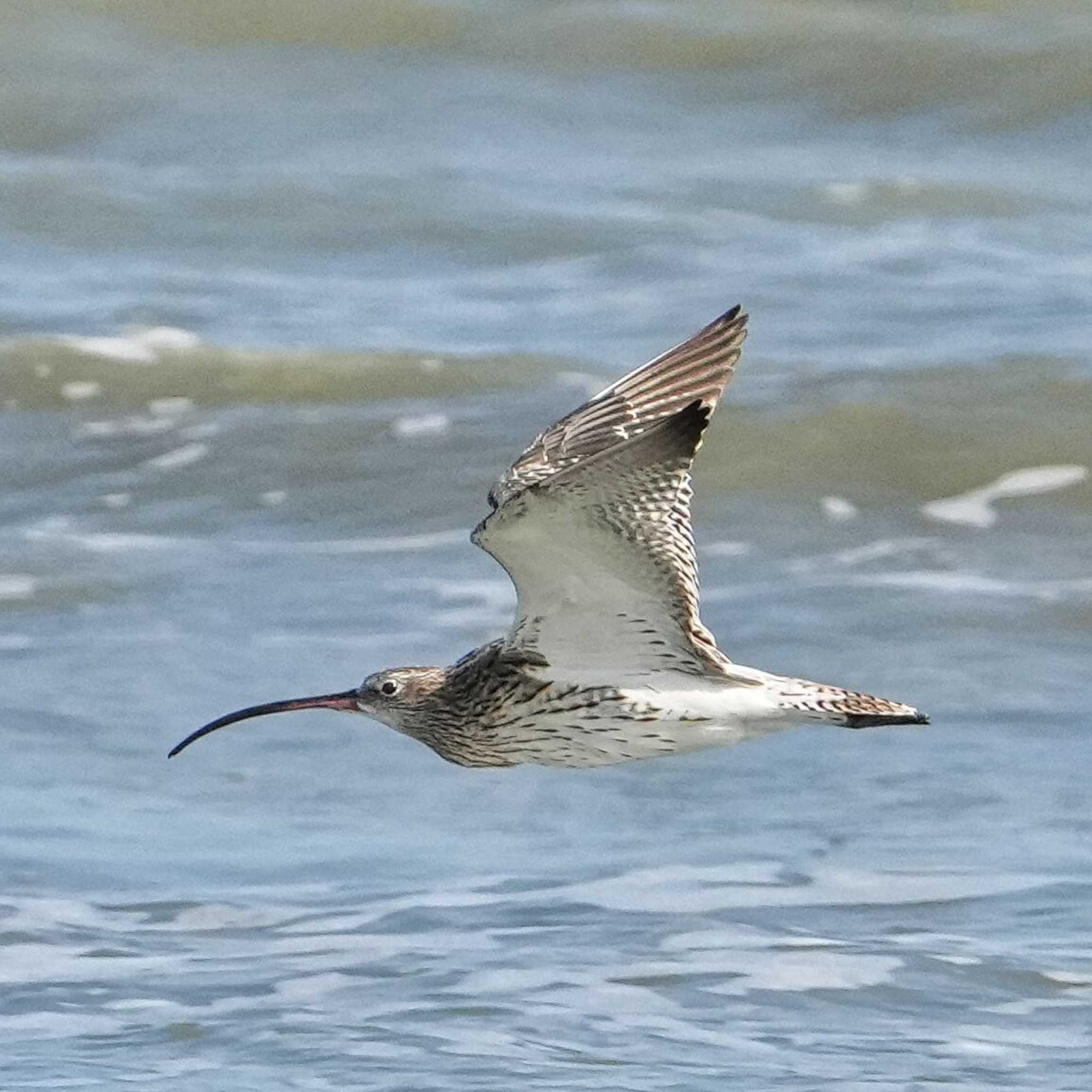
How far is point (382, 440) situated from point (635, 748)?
623cm

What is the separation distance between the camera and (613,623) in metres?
6.49

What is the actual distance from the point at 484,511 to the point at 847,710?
18.8 feet

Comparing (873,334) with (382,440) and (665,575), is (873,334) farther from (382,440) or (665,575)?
(665,575)

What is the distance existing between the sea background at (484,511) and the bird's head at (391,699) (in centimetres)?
78

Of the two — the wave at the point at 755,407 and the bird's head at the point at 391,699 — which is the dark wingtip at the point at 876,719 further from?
the wave at the point at 755,407

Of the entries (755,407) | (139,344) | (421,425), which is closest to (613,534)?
(755,407)

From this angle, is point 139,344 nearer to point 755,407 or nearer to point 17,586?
point 17,586

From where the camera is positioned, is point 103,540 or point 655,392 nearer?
point 655,392

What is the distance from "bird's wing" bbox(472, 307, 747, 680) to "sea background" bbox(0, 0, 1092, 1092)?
1083 mm

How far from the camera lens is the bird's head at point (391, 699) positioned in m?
7.08

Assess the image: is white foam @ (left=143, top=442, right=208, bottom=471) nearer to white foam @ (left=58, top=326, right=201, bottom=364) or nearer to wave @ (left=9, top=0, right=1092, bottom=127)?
white foam @ (left=58, top=326, right=201, bottom=364)

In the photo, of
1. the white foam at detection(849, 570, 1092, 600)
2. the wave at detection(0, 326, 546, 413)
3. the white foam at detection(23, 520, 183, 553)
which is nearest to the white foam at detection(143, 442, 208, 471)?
the wave at detection(0, 326, 546, 413)

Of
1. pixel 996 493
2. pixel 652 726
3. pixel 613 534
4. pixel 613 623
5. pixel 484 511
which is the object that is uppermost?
pixel 996 493

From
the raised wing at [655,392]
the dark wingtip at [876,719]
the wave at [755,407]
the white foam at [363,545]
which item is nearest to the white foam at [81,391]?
the wave at [755,407]
